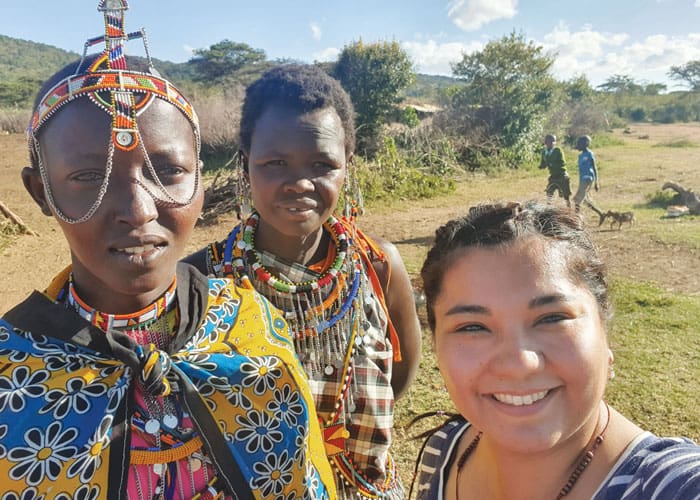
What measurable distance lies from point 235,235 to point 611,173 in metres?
15.4

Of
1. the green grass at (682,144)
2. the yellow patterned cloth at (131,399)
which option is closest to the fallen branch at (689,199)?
the yellow patterned cloth at (131,399)

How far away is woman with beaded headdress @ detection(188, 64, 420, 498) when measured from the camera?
1736mm

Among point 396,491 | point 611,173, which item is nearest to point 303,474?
point 396,491

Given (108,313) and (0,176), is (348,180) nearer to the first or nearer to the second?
(108,313)

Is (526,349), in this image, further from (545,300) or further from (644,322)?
(644,322)

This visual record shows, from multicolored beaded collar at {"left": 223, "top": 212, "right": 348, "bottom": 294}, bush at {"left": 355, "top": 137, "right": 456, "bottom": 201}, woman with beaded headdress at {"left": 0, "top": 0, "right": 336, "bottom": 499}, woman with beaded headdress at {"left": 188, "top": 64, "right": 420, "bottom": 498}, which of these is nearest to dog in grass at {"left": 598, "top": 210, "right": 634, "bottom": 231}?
bush at {"left": 355, "top": 137, "right": 456, "bottom": 201}

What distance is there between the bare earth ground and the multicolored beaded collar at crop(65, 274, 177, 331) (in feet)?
7.74

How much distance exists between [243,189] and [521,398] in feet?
4.22

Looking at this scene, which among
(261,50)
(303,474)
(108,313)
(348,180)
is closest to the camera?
(108,313)

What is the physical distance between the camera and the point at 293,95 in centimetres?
177

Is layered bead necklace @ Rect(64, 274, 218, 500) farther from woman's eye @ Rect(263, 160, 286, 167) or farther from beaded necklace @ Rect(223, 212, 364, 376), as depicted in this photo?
woman's eye @ Rect(263, 160, 286, 167)

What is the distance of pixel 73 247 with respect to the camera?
1.09 meters

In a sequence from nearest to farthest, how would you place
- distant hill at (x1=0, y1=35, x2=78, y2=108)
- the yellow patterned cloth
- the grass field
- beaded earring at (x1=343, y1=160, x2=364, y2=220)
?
1. the yellow patterned cloth
2. beaded earring at (x1=343, y1=160, x2=364, y2=220)
3. the grass field
4. distant hill at (x1=0, y1=35, x2=78, y2=108)

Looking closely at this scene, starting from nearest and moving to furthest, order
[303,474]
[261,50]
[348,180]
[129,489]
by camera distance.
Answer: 1. [129,489]
2. [303,474]
3. [348,180]
4. [261,50]
